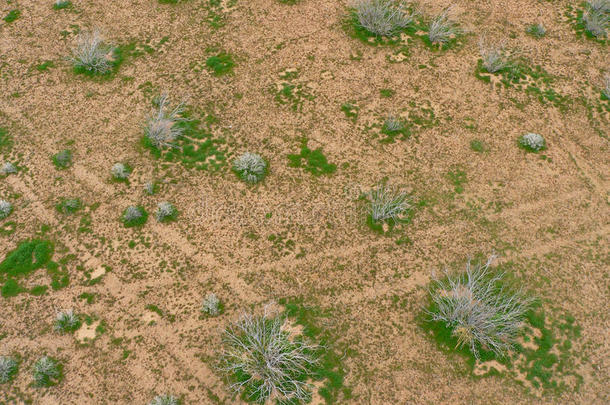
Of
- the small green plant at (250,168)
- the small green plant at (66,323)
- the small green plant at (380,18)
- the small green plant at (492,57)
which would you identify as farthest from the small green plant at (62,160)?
the small green plant at (492,57)

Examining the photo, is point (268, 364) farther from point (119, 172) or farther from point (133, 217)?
point (119, 172)

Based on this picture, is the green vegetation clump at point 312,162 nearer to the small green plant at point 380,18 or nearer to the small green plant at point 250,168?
the small green plant at point 250,168

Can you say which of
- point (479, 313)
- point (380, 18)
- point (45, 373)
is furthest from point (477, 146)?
point (45, 373)

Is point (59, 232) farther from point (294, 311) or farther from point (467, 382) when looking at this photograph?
point (467, 382)

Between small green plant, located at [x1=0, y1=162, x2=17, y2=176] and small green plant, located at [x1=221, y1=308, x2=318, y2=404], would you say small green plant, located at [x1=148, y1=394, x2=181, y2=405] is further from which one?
small green plant, located at [x1=0, y1=162, x2=17, y2=176]

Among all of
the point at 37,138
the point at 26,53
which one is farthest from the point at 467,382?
the point at 26,53
